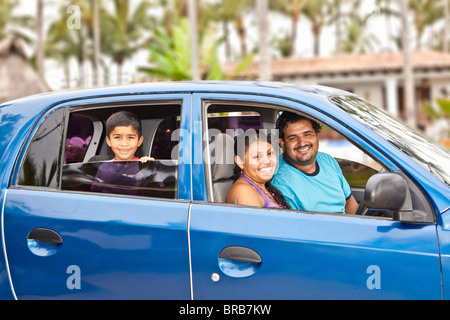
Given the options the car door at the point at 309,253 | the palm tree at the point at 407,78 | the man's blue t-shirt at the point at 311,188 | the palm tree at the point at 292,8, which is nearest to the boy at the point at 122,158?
the car door at the point at 309,253

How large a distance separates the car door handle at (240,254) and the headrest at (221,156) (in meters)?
0.43

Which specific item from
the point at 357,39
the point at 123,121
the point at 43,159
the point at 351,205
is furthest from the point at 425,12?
the point at 43,159

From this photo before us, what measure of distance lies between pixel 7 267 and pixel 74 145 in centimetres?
73

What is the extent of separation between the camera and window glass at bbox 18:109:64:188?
3.02m

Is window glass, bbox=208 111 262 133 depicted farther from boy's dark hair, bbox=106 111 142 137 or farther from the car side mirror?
the car side mirror

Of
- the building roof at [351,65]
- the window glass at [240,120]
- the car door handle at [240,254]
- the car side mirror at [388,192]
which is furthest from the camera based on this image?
the building roof at [351,65]

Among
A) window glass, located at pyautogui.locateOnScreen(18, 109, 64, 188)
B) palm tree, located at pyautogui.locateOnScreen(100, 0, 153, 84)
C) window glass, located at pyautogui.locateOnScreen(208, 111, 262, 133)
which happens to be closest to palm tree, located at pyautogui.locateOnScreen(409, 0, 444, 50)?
palm tree, located at pyautogui.locateOnScreen(100, 0, 153, 84)

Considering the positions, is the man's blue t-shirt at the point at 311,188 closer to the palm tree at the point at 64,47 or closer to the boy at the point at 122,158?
the boy at the point at 122,158

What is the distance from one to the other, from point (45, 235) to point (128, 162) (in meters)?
0.56

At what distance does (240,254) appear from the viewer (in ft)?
8.45

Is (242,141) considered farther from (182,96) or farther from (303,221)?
(303,221)

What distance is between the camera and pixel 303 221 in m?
2.57

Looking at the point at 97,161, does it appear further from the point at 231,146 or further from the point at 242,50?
the point at 242,50

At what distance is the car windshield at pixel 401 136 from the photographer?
2.63 metres
